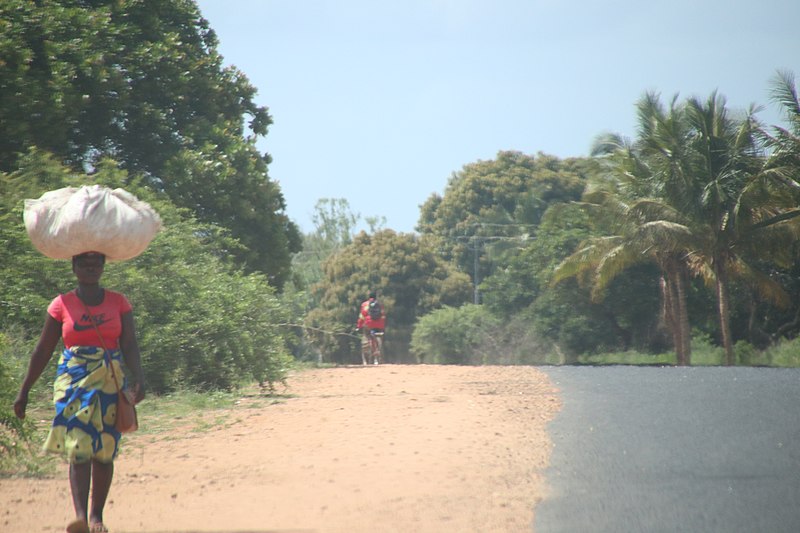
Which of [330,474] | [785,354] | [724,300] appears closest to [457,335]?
[724,300]

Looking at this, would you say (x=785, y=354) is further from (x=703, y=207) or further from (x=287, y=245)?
(x=287, y=245)

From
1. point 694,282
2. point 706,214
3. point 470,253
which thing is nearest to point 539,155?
point 470,253

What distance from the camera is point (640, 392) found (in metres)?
15.0

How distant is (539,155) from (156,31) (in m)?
42.2

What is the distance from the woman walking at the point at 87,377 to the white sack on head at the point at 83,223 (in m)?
0.12

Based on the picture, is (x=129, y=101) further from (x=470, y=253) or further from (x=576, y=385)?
(x=470, y=253)

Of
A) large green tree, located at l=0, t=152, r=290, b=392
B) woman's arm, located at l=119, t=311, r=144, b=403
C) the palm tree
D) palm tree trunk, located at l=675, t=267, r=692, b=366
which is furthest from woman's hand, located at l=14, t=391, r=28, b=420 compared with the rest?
palm tree trunk, located at l=675, t=267, r=692, b=366

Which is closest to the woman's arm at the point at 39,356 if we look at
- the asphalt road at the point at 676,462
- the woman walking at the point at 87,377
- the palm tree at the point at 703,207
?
the woman walking at the point at 87,377

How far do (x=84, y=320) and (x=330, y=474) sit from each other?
2718 millimetres

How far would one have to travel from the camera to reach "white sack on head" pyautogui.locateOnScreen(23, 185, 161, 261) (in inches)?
239

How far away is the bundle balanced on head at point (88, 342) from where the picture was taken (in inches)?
233

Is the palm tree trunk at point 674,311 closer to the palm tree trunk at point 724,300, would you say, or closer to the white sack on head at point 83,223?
the palm tree trunk at point 724,300

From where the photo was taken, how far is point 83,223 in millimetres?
6055

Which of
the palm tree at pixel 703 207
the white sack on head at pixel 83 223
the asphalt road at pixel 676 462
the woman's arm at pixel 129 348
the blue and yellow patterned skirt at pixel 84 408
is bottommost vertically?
the asphalt road at pixel 676 462
